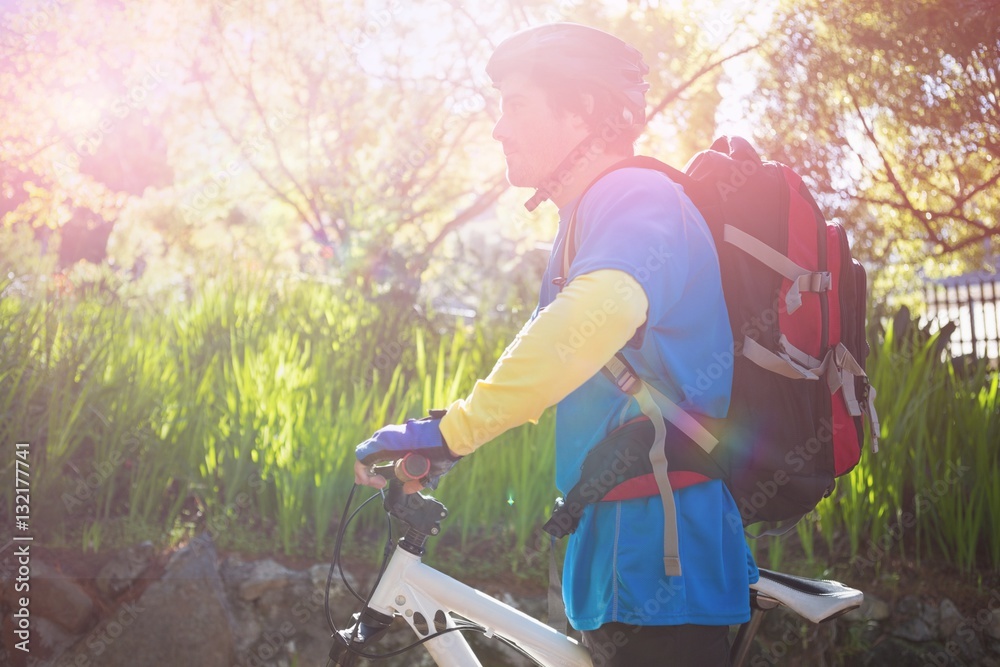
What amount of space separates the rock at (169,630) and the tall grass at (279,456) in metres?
0.27

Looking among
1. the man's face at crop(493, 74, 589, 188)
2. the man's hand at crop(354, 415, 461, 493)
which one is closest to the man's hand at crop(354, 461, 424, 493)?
the man's hand at crop(354, 415, 461, 493)

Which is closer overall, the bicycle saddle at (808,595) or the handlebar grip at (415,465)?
the handlebar grip at (415,465)

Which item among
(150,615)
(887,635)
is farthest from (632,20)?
(150,615)

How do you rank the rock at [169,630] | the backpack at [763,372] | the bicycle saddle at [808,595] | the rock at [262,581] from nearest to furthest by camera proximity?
1. the backpack at [763,372]
2. the bicycle saddle at [808,595]
3. the rock at [169,630]
4. the rock at [262,581]

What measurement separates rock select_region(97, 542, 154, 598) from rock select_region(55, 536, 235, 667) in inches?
3.4

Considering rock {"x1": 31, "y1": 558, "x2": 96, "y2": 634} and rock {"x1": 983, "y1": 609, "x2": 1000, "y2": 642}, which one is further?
rock {"x1": 983, "y1": 609, "x2": 1000, "y2": 642}

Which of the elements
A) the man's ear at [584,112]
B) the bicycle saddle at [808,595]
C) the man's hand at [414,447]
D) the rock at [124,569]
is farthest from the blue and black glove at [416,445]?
the rock at [124,569]

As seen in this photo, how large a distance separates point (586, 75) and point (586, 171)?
0.17 metres

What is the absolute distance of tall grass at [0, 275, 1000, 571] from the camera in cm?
300

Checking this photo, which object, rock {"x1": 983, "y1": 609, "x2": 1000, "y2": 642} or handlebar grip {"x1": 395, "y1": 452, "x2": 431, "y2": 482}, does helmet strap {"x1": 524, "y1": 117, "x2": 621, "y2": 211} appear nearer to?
handlebar grip {"x1": 395, "y1": 452, "x2": 431, "y2": 482}

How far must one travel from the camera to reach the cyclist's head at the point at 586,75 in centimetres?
154

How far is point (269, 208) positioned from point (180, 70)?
353 centimetres

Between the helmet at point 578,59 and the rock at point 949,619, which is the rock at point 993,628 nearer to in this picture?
the rock at point 949,619

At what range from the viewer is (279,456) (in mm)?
3043
